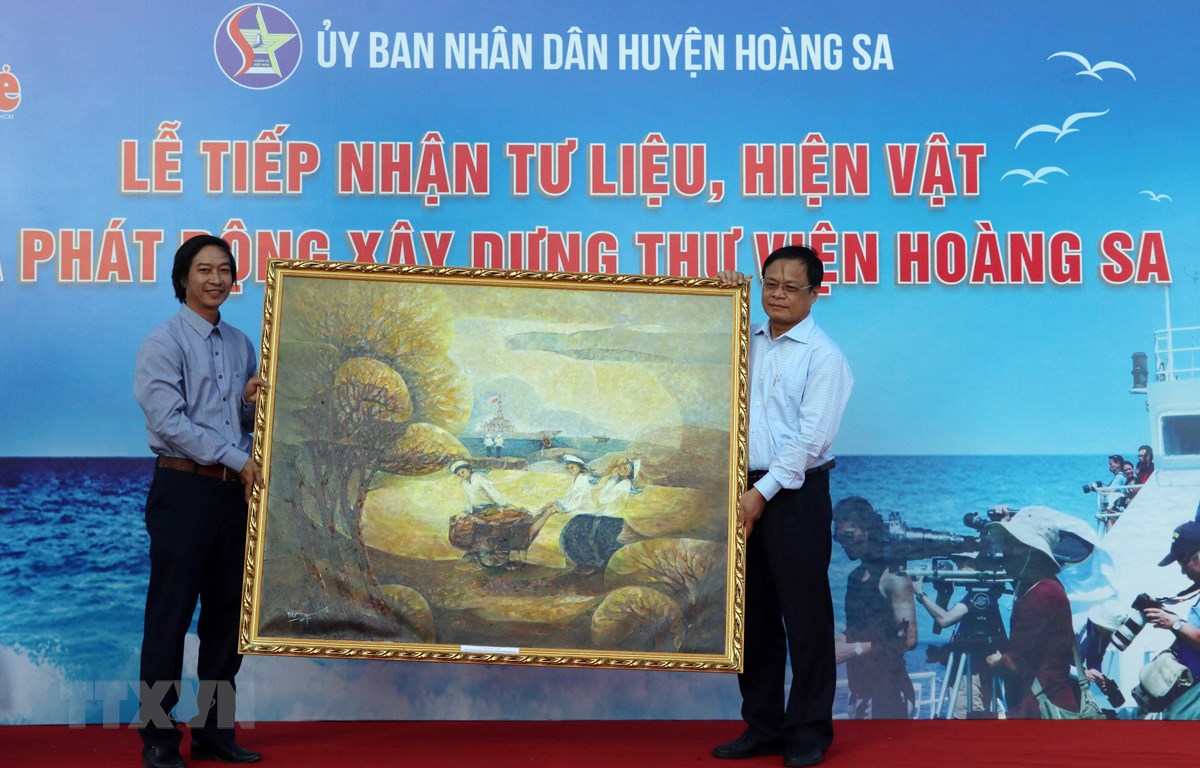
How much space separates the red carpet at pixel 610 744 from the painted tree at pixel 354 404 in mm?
694

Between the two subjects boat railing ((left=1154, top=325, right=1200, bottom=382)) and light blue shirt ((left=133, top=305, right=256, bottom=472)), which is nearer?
light blue shirt ((left=133, top=305, right=256, bottom=472))

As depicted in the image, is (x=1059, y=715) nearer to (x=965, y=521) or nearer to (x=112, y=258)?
(x=965, y=521)

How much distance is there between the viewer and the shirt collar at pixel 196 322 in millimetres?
3629

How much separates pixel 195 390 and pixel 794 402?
1784mm

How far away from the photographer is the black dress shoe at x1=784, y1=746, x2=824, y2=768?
3609mm

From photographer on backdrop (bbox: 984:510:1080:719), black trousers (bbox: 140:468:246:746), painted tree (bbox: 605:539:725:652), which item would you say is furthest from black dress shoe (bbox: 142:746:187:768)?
photographer on backdrop (bbox: 984:510:1080:719)

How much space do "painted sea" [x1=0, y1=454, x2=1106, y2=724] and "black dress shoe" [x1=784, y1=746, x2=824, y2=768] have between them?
Answer: 95 centimetres

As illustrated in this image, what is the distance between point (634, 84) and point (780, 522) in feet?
6.17

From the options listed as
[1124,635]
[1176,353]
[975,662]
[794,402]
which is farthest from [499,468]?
[1176,353]

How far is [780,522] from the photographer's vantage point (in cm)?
365

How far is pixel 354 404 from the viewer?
3.60m

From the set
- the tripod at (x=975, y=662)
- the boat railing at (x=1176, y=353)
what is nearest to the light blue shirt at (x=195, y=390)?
the tripod at (x=975, y=662)

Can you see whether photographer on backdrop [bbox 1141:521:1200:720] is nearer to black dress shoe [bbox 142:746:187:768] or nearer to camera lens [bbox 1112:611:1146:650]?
camera lens [bbox 1112:611:1146:650]
